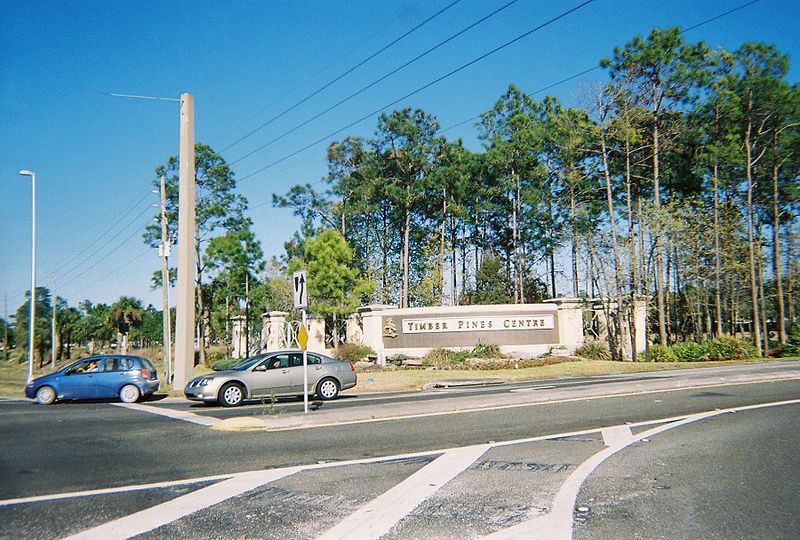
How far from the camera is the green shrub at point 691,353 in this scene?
101ft

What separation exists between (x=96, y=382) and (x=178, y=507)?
14.0 m

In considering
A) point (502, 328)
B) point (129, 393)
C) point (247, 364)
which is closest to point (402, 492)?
point (247, 364)

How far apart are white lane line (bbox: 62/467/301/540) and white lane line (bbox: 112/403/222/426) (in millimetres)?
4938

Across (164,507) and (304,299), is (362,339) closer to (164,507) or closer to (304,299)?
(304,299)

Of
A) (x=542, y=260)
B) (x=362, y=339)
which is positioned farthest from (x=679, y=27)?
(x=362, y=339)

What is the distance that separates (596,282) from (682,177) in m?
14.1

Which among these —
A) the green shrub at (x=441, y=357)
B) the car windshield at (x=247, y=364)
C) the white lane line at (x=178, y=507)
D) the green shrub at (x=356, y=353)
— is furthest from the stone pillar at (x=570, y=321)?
the white lane line at (x=178, y=507)

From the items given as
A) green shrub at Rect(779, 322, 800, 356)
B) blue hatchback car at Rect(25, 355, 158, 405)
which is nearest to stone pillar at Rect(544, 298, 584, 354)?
green shrub at Rect(779, 322, 800, 356)

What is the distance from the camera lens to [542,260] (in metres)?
48.4

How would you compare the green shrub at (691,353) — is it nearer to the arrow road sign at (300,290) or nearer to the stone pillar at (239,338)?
the arrow road sign at (300,290)

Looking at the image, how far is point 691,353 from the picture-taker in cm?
3083

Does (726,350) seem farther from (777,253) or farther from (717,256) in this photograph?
(777,253)

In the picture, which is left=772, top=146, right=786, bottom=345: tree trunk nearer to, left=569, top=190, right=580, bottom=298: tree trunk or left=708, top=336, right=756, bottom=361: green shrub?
left=708, top=336, right=756, bottom=361: green shrub

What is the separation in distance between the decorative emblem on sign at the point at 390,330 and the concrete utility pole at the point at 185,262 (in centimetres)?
1541
